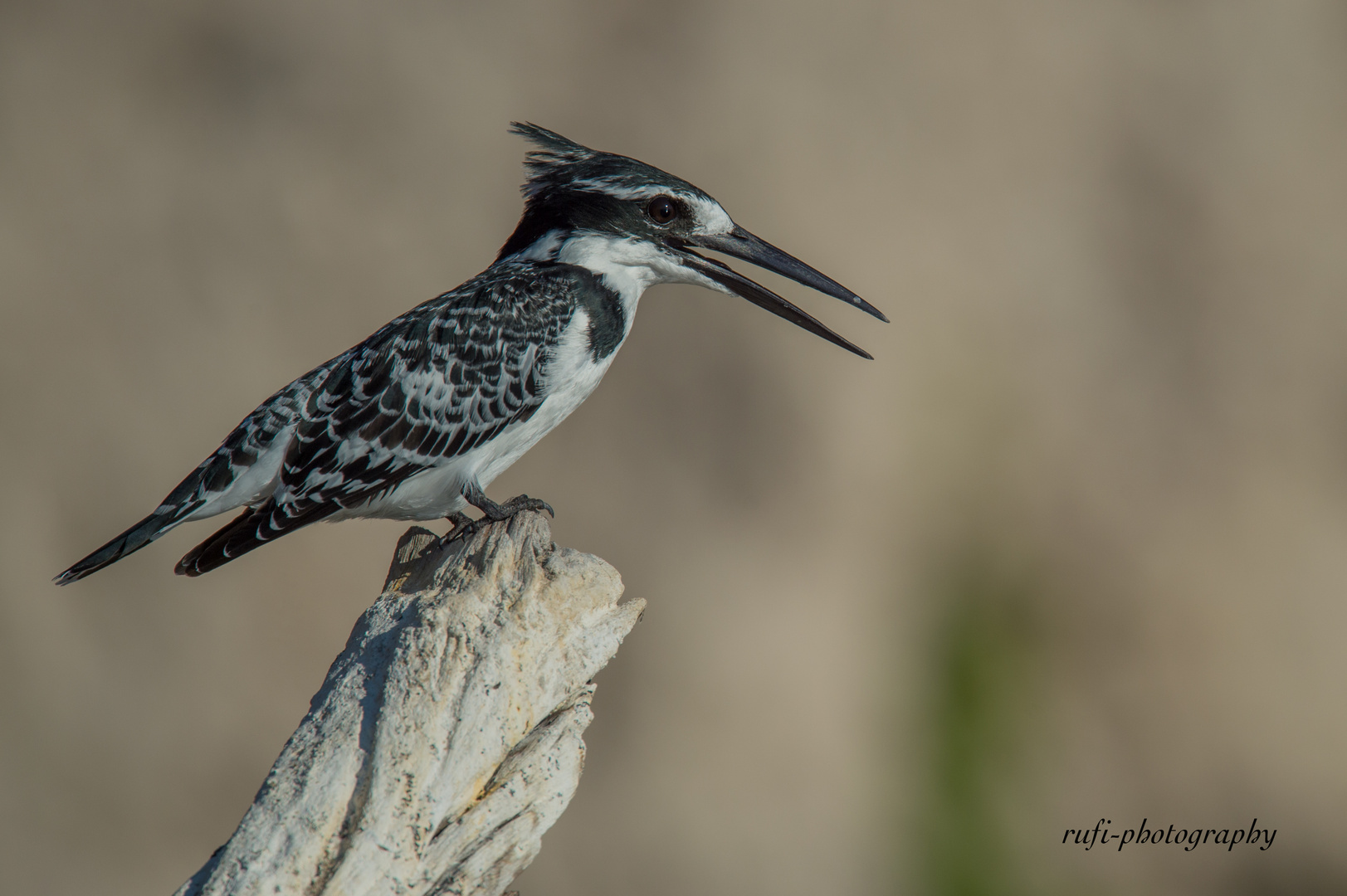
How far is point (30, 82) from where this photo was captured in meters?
5.65

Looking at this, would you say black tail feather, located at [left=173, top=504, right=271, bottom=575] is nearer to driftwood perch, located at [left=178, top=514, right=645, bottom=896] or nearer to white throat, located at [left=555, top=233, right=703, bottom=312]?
driftwood perch, located at [left=178, top=514, right=645, bottom=896]

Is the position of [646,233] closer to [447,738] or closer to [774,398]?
[447,738]

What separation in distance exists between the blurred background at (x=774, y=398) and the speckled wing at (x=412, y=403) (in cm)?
296

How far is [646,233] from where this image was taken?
117 inches

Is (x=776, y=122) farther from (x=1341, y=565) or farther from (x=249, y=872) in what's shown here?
(x=249, y=872)

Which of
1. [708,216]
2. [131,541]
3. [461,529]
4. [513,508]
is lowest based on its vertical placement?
[131,541]

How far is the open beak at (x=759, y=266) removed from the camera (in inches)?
118

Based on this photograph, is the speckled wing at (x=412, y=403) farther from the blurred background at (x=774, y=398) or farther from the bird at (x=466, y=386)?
the blurred background at (x=774, y=398)

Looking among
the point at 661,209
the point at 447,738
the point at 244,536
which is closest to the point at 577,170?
the point at 661,209

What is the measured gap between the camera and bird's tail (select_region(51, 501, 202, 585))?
2.64m

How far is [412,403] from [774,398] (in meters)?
3.45

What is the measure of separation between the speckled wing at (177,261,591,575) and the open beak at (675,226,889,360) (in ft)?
1.42

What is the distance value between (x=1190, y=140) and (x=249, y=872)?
7.00 meters

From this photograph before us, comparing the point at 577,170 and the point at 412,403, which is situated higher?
the point at 577,170
